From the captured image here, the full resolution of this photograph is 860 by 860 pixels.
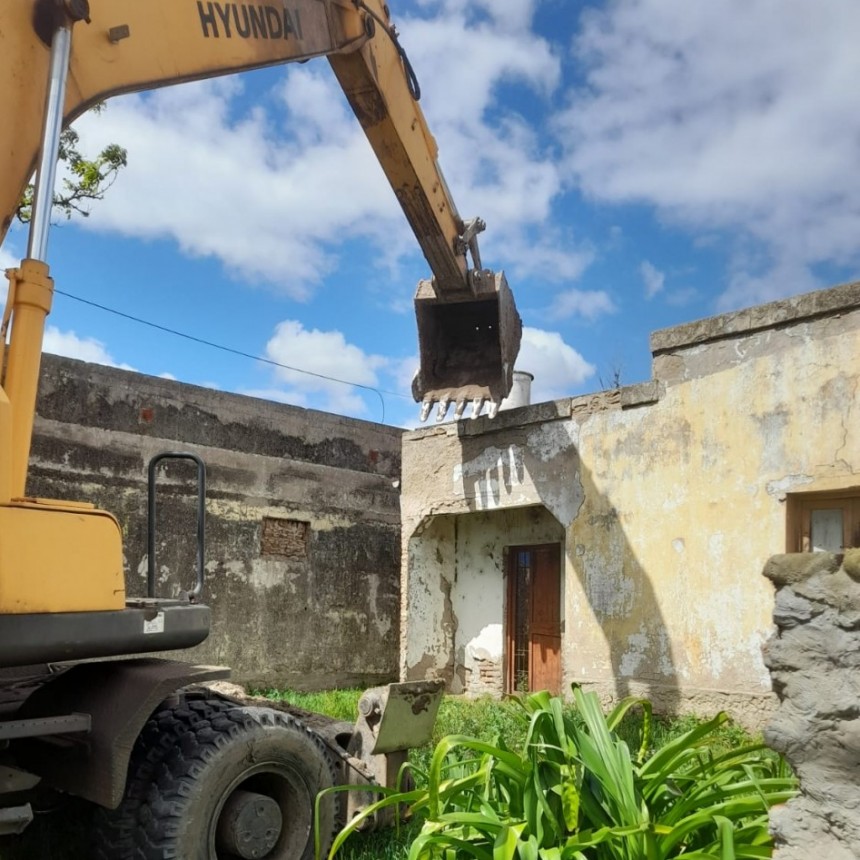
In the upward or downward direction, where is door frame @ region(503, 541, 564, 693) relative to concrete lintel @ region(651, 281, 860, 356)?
downward

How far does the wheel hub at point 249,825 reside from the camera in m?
3.67

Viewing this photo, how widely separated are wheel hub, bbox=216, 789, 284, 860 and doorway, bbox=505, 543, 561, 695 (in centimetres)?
578

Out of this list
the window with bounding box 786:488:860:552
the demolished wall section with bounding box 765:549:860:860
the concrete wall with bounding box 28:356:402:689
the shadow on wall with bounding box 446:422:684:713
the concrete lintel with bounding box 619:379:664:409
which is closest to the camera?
the demolished wall section with bounding box 765:549:860:860

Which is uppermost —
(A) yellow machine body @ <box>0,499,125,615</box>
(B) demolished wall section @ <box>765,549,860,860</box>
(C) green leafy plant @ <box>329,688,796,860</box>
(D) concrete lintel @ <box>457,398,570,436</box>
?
(D) concrete lintel @ <box>457,398,570,436</box>

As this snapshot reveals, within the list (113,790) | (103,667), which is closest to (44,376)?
(103,667)

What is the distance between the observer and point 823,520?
22.5 feet

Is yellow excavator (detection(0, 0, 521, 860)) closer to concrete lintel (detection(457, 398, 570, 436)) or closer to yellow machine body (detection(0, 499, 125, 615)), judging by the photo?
yellow machine body (detection(0, 499, 125, 615))

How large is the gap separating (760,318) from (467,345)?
9.33 feet

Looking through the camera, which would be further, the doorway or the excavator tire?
the doorway

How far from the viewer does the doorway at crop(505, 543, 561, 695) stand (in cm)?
938

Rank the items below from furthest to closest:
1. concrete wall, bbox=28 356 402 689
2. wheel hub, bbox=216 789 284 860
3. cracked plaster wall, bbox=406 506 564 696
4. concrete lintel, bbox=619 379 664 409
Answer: cracked plaster wall, bbox=406 506 564 696, concrete wall, bbox=28 356 402 689, concrete lintel, bbox=619 379 664 409, wheel hub, bbox=216 789 284 860

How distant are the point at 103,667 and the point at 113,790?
0.61 metres

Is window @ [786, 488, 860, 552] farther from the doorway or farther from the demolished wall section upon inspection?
the demolished wall section

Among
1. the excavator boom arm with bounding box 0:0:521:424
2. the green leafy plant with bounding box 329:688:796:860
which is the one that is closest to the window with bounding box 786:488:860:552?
the excavator boom arm with bounding box 0:0:521:424
